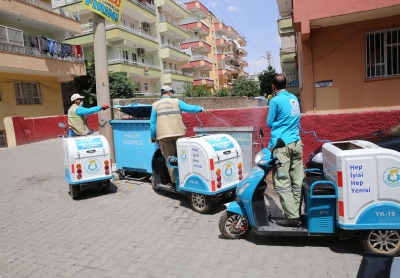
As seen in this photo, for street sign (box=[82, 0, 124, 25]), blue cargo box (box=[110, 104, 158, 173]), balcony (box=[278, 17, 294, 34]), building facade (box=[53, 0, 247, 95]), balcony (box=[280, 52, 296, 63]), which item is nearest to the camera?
blue cargo box (box=[110, 104, 158, 173])

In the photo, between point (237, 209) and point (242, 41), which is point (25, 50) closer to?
point (237, 209)

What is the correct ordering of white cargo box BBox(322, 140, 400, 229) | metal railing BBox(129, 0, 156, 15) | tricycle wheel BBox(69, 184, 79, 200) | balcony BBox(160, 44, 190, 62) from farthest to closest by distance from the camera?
balcony BBox(160, 44, 190, 62), metal railing BBox(129, 0, 156, 15), tricycle wheel BBox(69, 184, 79, 200), white cargo box BBox(322, 140, 400, 229)

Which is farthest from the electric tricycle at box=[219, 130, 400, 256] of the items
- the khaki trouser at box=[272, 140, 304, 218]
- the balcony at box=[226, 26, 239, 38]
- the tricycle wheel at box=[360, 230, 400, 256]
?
the balcony at box=[226, 26, 239, 38]

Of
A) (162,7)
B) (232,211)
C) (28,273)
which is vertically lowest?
(28,273)

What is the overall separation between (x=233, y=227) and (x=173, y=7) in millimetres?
40161

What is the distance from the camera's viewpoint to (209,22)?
5934 cm

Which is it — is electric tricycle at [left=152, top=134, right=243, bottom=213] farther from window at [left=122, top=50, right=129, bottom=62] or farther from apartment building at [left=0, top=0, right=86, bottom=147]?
window at [left=122, top=50, right=129, bottom=62]

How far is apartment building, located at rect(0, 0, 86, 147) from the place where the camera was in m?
16.8

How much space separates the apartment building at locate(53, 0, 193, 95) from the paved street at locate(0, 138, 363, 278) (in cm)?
2230

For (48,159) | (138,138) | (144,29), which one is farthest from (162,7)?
(138,138)

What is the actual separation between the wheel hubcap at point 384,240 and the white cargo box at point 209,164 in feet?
6.81

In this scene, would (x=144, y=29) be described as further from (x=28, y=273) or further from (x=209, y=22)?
(x=28, y=273)

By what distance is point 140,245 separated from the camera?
13.5 ft

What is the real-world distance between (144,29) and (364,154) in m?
36.0
